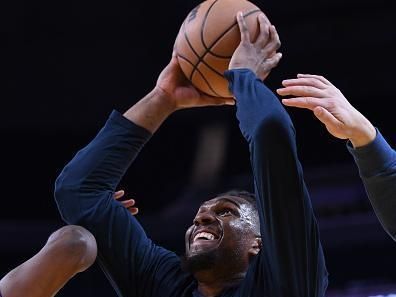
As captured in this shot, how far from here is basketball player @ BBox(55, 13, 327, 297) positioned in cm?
212

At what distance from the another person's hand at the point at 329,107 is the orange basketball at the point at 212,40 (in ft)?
1.16

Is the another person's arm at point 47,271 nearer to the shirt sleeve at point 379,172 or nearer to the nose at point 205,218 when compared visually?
the nose at point 205,218

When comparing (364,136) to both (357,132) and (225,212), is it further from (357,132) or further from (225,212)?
(225,212)

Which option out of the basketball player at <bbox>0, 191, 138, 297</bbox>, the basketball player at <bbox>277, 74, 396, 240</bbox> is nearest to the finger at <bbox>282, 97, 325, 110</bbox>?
the basketball player at <bbox>277, 74, 396, 240</bbox>

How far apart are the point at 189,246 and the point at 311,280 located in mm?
510

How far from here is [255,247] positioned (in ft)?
8.34

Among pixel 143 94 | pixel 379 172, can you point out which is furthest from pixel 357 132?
pixel 143 94

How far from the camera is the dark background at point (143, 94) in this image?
22.3 feet

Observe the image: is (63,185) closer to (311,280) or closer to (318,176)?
(311,280)

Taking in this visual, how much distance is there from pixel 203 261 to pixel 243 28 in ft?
2.33

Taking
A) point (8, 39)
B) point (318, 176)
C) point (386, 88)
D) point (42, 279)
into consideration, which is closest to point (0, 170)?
point (8, 39)

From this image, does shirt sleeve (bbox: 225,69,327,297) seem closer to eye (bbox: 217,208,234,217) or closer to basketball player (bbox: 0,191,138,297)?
eye (bbox: 217,208,234,217)

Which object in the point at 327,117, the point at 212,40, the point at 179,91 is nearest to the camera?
the point at 327,117

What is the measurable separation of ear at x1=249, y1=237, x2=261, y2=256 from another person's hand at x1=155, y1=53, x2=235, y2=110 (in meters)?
0.46
